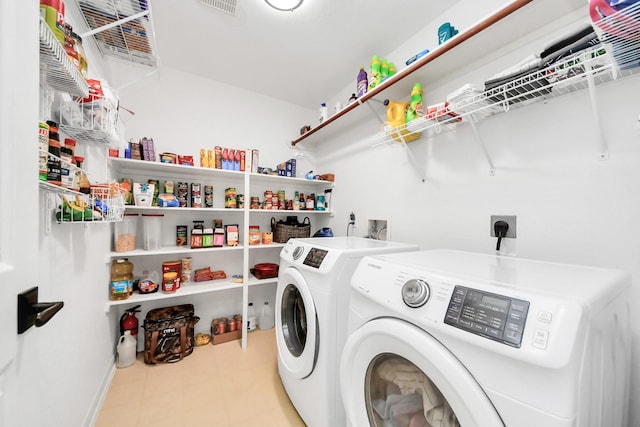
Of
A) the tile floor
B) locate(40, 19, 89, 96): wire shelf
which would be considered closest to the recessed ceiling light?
locate(40, 19, 89, 96): wire shelf

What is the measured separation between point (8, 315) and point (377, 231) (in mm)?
1842

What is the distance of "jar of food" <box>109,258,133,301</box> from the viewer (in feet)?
5.47

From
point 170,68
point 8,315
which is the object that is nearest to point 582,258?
point 8,315

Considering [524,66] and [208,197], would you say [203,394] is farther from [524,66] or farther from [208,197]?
[524,66]

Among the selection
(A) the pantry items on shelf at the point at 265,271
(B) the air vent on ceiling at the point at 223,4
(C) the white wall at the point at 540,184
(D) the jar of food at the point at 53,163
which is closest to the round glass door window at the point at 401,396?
(C) the white wall at the point at 540,184

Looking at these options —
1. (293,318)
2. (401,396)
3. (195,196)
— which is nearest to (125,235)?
(195,196)

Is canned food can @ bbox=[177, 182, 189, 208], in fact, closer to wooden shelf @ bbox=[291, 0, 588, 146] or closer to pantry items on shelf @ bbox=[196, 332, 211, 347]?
pantry items on shelf @ bbox=[196, 332, 211, 347]

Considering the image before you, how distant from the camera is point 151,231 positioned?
1.86 meters

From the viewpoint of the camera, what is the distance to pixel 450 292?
616 mm

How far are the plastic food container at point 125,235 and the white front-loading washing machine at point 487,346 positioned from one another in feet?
5.88

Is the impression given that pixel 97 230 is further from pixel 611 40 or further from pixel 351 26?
pixel 611 40

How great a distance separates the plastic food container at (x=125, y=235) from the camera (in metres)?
1.71

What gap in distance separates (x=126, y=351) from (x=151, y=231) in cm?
91

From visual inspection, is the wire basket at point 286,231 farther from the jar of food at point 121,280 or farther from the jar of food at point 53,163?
the jar of food at point 53,163
